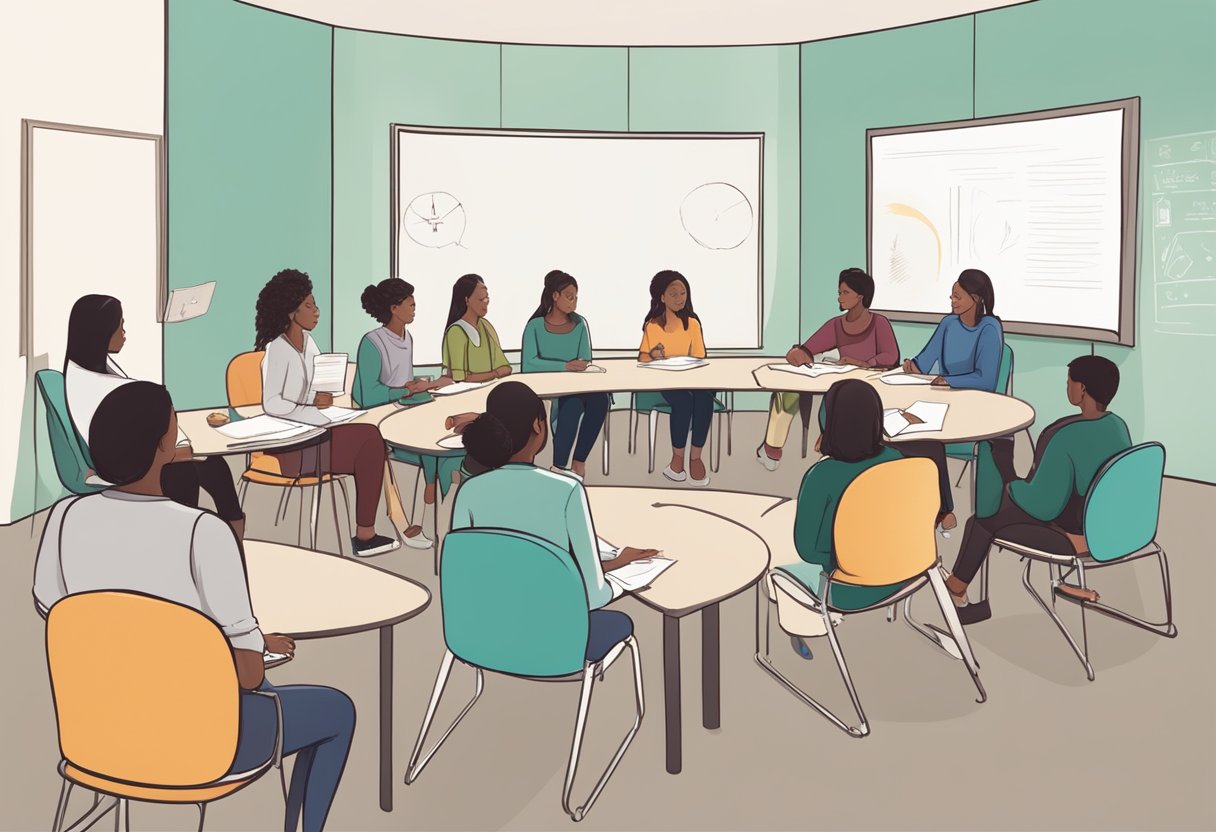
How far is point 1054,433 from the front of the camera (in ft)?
11.8

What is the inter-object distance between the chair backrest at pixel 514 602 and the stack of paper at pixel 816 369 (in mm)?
3492

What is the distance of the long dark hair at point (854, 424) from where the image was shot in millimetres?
3082

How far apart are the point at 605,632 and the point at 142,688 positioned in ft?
3.97

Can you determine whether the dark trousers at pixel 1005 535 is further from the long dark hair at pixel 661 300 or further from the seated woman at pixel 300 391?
the long dark hair at pixel 661 300

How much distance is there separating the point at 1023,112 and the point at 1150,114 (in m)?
0.94

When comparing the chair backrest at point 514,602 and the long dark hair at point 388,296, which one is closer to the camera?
the chair backrest at point 514,602

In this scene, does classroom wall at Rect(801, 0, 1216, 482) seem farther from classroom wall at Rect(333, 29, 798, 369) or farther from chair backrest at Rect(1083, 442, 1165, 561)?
chair backrest at Rect(1083, 442, 1165, 561)

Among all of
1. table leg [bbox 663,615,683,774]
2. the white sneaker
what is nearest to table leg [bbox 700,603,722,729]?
table leg [bbox 663,615,683,774]

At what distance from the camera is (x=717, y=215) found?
8609mm

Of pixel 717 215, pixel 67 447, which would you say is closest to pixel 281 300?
pixel 67 447

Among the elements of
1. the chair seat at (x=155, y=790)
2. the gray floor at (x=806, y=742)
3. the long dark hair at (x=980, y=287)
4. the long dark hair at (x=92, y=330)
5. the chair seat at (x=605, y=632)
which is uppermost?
the long dark hair at (x=980, y=287)

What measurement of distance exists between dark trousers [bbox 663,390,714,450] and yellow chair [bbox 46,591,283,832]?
4.54 meters

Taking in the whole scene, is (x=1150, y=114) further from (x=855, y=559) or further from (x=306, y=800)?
(x=306, y=800)

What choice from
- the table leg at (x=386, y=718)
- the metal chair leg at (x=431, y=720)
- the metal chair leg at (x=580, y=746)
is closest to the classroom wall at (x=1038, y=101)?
the metal chair leg at (x=580, y=746)
